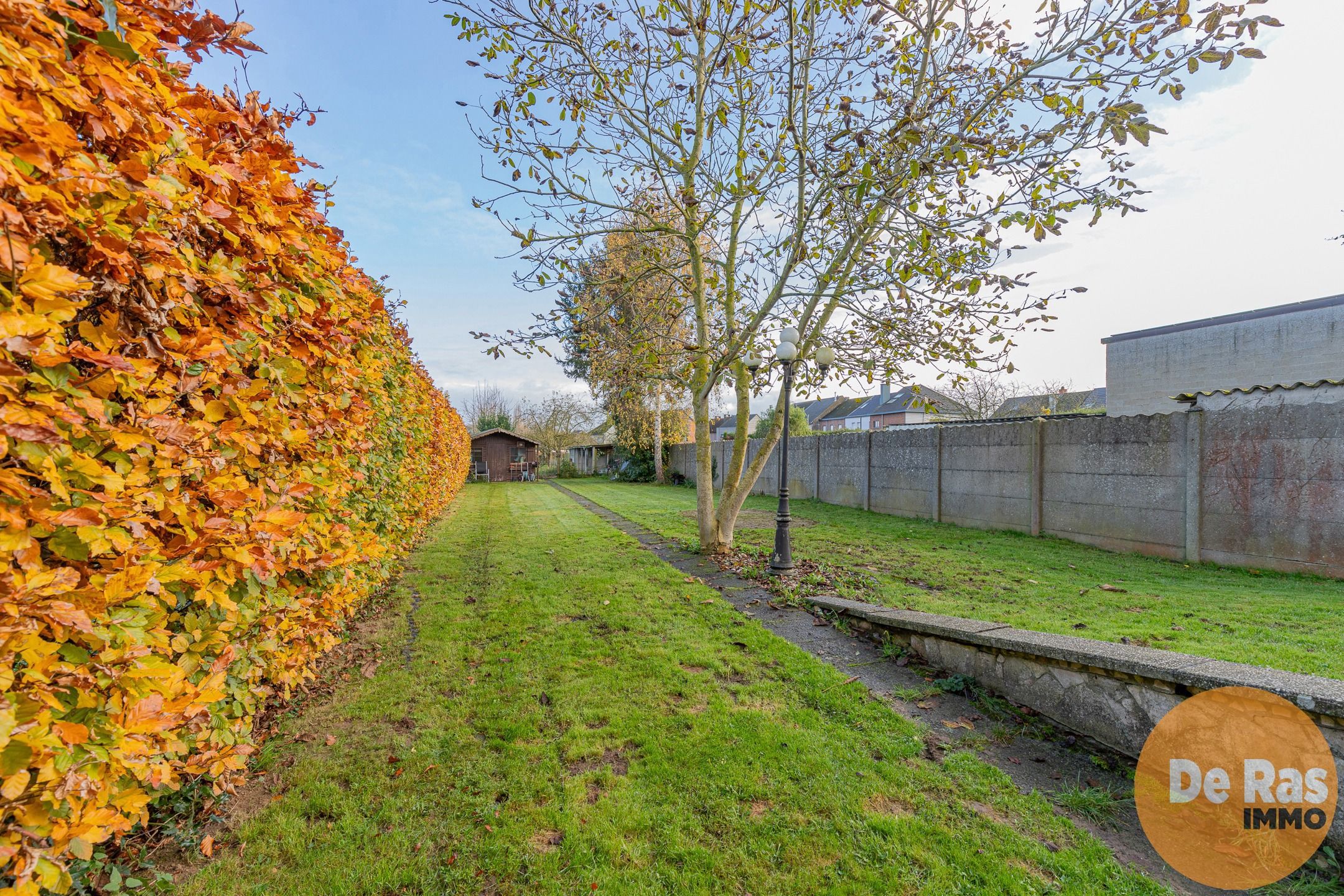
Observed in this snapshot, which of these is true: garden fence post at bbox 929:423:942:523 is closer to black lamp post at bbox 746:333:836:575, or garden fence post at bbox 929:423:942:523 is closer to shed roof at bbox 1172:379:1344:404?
shed roof at bbox 1172:379:1344:404

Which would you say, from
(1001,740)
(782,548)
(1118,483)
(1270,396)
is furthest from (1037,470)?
(1001,740)

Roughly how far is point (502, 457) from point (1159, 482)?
26393mm

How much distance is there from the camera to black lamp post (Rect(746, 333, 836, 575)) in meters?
6.20

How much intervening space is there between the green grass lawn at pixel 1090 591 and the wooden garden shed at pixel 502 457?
20.8 metres

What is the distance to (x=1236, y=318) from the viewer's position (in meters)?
13.1

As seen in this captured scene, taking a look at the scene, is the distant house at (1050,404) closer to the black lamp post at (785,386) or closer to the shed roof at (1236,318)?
the shed roof at (1236,318)

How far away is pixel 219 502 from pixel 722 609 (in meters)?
4.16

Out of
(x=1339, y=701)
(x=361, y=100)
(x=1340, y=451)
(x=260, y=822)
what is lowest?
(x=260, y=822)

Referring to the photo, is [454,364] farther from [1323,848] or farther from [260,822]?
[1323,848]

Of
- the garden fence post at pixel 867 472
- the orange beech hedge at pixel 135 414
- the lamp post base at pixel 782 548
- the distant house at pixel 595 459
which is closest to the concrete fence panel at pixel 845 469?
the garden fence post at pixel 867 472

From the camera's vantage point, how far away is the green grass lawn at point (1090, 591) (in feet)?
12.0

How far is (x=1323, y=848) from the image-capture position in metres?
2.03

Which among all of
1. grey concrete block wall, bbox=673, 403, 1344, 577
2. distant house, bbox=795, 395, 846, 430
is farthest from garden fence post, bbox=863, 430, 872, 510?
distant house, bbox=795, 395, 846, 430

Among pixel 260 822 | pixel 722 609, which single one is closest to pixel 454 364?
pixel 722 609
